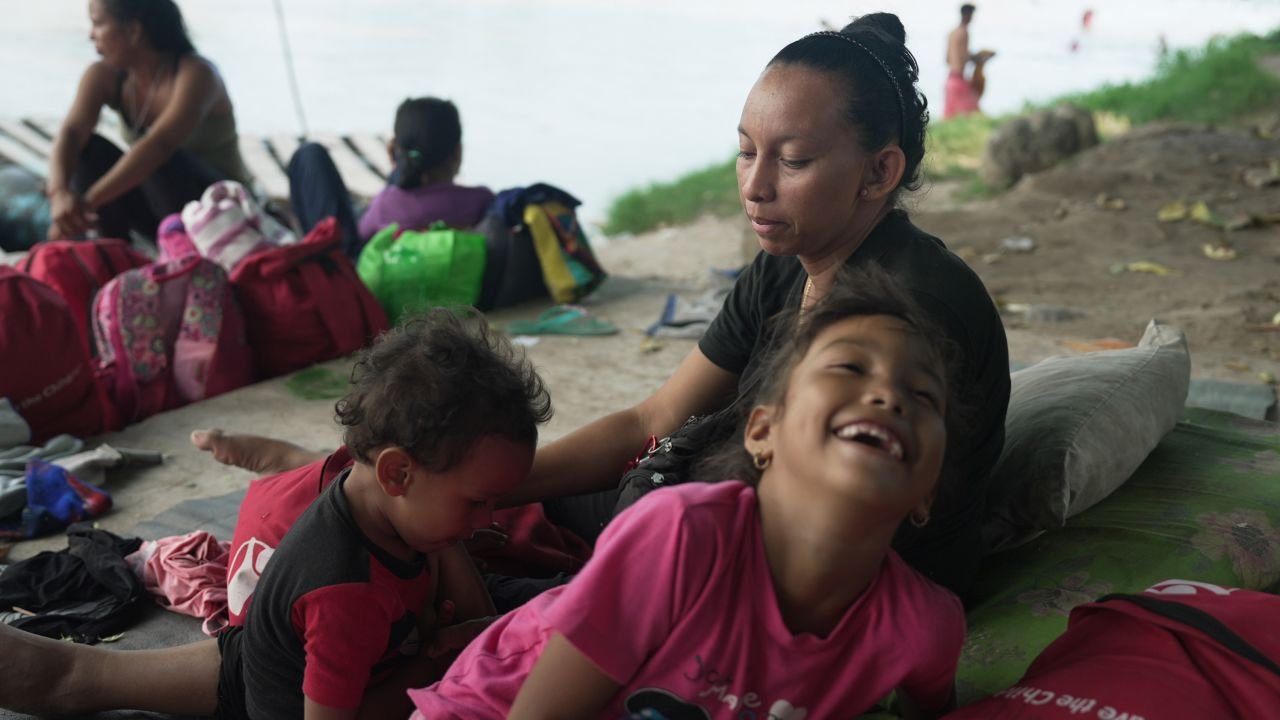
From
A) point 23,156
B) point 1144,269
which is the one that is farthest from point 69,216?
point 1144,269

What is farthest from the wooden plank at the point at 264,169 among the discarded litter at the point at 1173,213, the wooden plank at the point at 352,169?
the discarded litter at the point at 1173,213

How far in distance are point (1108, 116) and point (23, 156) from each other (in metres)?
8.83

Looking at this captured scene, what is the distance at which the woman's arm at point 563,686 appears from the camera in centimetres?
148

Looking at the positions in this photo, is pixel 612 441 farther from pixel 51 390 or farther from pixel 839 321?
pixel 51 390

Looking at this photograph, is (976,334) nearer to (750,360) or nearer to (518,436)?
(750,360)

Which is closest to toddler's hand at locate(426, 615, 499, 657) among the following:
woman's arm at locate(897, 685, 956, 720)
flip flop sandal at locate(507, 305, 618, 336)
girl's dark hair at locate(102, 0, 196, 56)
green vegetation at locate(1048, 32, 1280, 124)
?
woman's arm at locate(897, 685, 956, 720)

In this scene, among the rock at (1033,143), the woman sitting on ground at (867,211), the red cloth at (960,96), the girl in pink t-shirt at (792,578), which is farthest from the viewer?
the red cloth at (960,96)

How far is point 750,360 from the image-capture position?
2361mm

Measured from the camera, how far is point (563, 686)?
1490 millimetres

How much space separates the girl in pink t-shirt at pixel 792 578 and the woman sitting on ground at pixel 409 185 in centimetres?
404

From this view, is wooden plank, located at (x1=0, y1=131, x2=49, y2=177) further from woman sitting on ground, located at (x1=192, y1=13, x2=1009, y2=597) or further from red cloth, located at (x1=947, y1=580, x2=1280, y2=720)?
red cloth, located at (x1=947, y1=580, x2=1280, y2=720)

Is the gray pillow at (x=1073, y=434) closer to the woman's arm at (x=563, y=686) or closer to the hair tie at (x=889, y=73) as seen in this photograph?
the hair tie at (x=889, y=73)

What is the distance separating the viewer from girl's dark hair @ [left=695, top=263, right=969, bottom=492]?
1.60 m

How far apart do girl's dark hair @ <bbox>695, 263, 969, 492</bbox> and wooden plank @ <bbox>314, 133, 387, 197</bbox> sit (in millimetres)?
5518
